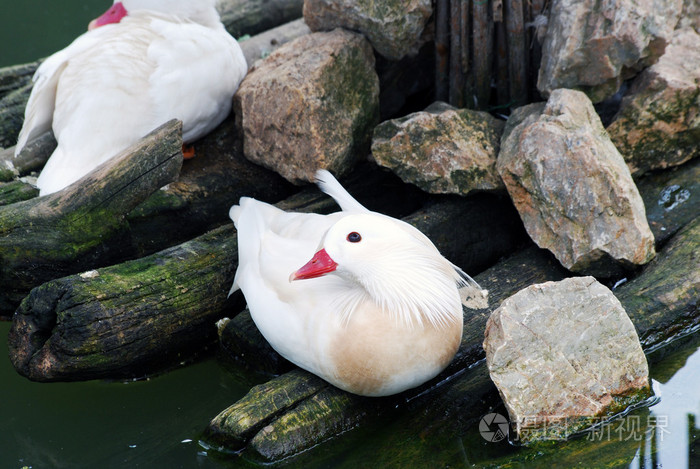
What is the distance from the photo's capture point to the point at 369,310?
3.36m

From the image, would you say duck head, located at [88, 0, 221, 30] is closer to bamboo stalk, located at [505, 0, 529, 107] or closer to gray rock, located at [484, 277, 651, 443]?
bamboo stalk, located at [505, 0, 529, 107]

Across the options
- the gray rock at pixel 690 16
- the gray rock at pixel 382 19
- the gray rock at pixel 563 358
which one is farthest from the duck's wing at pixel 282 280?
the gray rock at pixel 690 16

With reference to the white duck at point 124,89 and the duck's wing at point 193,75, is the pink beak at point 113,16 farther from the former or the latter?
the duck's wing at point 193,75

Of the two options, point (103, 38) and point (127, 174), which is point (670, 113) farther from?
point (103, 38)

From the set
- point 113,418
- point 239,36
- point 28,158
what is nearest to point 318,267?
point 113,418

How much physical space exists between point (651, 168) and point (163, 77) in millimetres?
2949

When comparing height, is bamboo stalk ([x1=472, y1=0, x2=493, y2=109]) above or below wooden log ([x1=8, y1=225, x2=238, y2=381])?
above

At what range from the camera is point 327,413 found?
3.45 m

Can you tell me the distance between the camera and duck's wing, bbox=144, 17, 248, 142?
466 centimetres

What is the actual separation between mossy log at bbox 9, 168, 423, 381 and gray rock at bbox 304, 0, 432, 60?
1.53 metres

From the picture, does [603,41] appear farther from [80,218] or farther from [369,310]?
[80,218]

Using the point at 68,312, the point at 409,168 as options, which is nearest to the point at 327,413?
the point at 68,312

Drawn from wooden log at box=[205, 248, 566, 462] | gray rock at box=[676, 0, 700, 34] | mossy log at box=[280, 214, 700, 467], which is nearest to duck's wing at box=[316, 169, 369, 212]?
wooden log at box=[205, 248, 566, 462]

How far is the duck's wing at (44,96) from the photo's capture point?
4.77 meters
